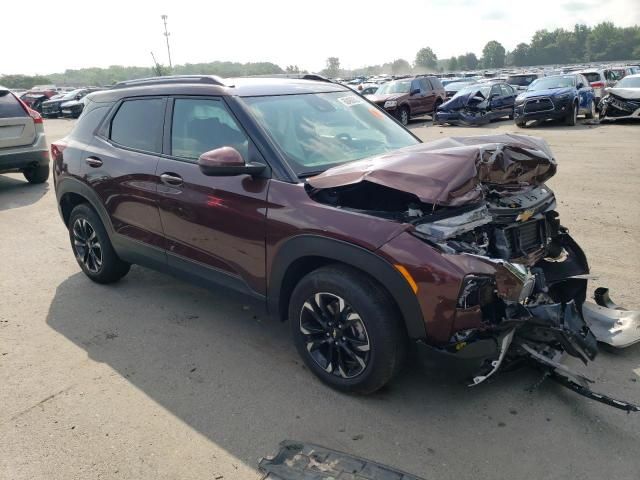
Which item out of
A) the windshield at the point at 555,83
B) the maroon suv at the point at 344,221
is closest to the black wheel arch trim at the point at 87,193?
the maroon suv at the point at 344,221

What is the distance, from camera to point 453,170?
286cm

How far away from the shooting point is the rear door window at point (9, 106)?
9.27 meters

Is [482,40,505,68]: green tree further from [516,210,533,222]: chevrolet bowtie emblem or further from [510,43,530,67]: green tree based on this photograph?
[516,210,533,222]: chevrolet bowtie emblem

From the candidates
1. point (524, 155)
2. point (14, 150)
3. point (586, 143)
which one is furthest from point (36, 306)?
point (586, 143)

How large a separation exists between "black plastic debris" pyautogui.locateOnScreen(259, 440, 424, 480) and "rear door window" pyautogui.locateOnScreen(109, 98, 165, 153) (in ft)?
8.31

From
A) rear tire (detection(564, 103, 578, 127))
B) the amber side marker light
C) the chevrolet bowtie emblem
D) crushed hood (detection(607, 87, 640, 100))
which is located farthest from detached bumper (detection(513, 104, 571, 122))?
the amber side marker light

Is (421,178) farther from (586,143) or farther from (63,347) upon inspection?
(586,143)

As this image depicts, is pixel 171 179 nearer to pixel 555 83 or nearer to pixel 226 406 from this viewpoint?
pixel 226 406

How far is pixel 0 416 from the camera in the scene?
3.19 m

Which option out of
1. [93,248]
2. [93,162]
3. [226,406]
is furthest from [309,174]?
[93,248]

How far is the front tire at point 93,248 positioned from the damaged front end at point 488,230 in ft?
8.45

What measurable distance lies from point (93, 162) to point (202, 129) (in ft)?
4.59

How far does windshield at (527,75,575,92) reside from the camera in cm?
1677

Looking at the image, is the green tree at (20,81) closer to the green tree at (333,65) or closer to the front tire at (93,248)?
the green tree at (333,65)
